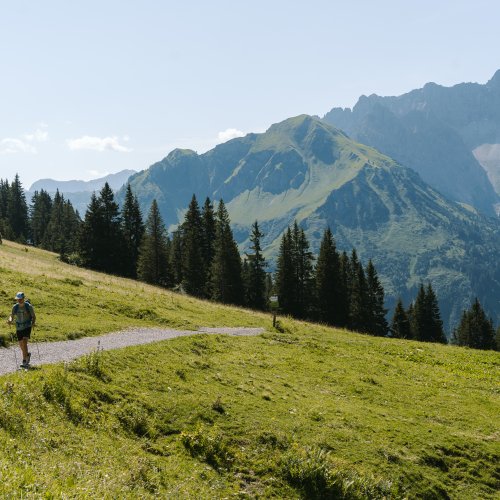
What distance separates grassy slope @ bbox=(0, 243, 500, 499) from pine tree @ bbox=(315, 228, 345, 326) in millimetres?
46033

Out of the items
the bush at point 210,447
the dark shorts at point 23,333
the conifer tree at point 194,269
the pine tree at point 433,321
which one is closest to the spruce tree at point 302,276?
the conifer tree at point 194,269

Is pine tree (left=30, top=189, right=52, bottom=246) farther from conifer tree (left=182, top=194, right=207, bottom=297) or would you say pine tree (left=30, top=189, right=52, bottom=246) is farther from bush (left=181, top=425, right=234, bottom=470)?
bush (left=181, top=425, right=234, bottom=470)

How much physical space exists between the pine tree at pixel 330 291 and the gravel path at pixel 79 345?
152 ft

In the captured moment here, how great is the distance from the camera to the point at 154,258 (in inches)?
3051

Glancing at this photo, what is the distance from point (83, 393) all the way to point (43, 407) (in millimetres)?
1609

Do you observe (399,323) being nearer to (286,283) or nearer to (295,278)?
(295,278)

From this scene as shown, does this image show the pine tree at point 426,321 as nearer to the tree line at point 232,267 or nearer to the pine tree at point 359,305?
the tree line at point 232,267

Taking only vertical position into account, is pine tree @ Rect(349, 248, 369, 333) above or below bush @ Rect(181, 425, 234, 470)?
below

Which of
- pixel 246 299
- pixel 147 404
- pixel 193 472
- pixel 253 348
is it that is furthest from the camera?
pixel 246 299

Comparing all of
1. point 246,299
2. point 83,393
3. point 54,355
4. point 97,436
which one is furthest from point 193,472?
point 246,299

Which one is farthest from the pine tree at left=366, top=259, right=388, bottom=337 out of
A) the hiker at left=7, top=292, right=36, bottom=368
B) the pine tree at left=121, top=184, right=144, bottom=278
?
the hiker at left=7, top=292, right=36, bottom=368

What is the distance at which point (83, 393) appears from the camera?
1356cm

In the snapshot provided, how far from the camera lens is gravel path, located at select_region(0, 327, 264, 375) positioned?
1725 centimetres

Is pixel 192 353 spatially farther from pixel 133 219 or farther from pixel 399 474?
pixel 133 219
